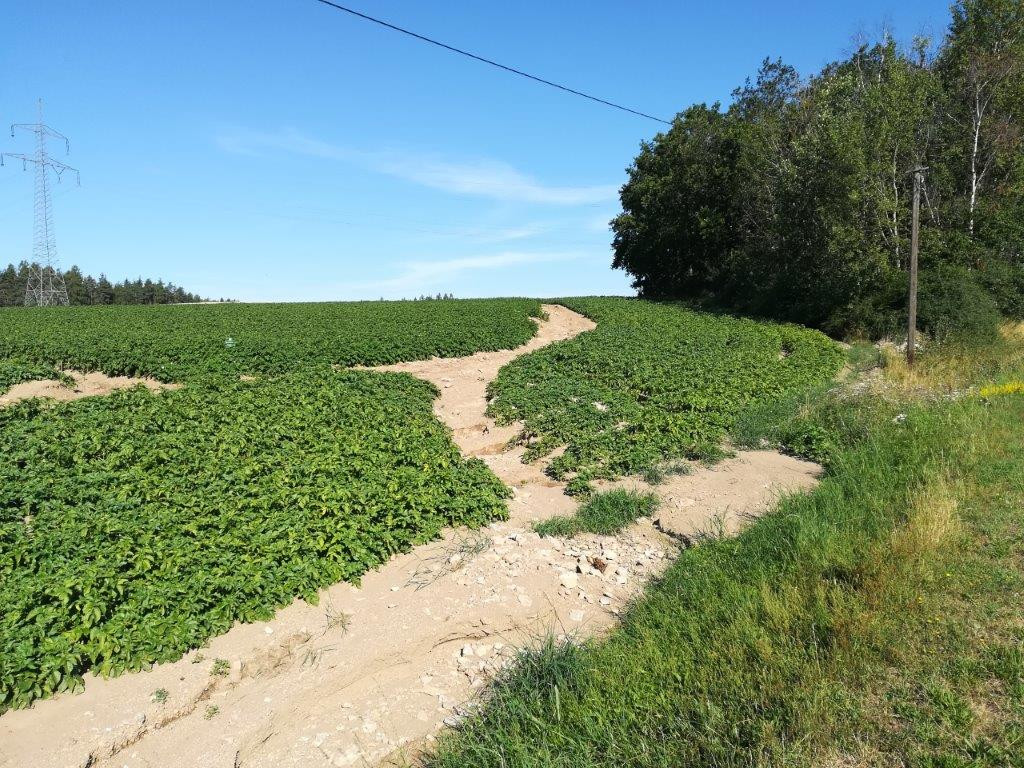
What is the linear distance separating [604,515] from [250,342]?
14729 millimetres

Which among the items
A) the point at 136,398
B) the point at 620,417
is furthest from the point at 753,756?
the point at 136,398

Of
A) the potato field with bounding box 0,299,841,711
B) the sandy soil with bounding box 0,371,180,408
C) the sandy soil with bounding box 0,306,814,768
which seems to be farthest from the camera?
the sandy soil with bounding box 0,371,180,408

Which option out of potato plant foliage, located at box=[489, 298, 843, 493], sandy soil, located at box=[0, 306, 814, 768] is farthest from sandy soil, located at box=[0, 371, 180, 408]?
sandy soil, located at box=[0, 306, 814, 768]

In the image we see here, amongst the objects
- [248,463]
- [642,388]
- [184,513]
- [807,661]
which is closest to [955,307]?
[642,388]

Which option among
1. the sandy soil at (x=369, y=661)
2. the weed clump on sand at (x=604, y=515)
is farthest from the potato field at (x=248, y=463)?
the weed clump on sand at (x=604, y=515)

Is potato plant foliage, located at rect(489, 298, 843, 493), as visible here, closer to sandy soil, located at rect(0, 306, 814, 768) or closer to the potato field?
the potato field

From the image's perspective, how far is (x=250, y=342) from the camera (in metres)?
18.9

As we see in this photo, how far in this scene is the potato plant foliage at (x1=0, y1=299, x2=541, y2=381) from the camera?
16672 mm

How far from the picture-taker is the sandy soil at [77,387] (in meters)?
14.3

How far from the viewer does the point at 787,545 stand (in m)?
6.36

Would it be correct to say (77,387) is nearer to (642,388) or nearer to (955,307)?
(642,388)

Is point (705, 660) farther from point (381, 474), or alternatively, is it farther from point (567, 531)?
point (381, 474)

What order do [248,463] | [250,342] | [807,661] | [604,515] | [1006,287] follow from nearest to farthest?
[807,661] → [604,515] → [248,463] → [250,342] → [1006,287]

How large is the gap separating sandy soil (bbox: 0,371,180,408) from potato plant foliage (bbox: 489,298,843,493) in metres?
9.04
